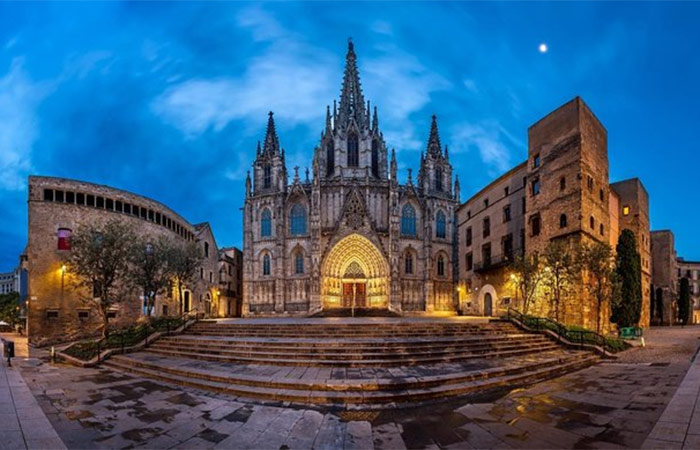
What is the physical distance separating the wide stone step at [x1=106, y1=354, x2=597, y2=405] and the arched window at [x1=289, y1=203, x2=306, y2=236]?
101ft

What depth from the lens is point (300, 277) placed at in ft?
133

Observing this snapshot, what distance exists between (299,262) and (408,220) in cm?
1407

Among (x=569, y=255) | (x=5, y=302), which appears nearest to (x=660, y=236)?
(x=569, y=255)

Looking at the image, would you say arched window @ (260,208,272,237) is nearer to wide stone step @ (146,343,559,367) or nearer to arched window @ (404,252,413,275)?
arched window @ (404,252,413,275)

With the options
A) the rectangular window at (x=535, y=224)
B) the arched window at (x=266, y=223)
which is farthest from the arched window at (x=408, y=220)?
the rectangular window at (x=535, y=224)

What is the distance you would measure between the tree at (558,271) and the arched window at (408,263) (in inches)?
787

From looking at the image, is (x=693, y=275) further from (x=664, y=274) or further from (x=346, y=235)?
(x=346, y=235)

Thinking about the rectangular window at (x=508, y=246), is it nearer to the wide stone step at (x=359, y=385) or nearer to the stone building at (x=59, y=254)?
the wide stone step at (x=359, y=385)

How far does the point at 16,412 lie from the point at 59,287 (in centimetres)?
2142

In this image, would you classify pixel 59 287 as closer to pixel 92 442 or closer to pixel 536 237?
pixel 92 442

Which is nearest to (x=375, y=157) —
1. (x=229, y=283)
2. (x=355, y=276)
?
(x=355, y=276)

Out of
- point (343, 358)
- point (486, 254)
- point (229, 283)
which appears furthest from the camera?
point (229, 283)

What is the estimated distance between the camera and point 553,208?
25.5m

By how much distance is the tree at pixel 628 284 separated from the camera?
90.2ft
